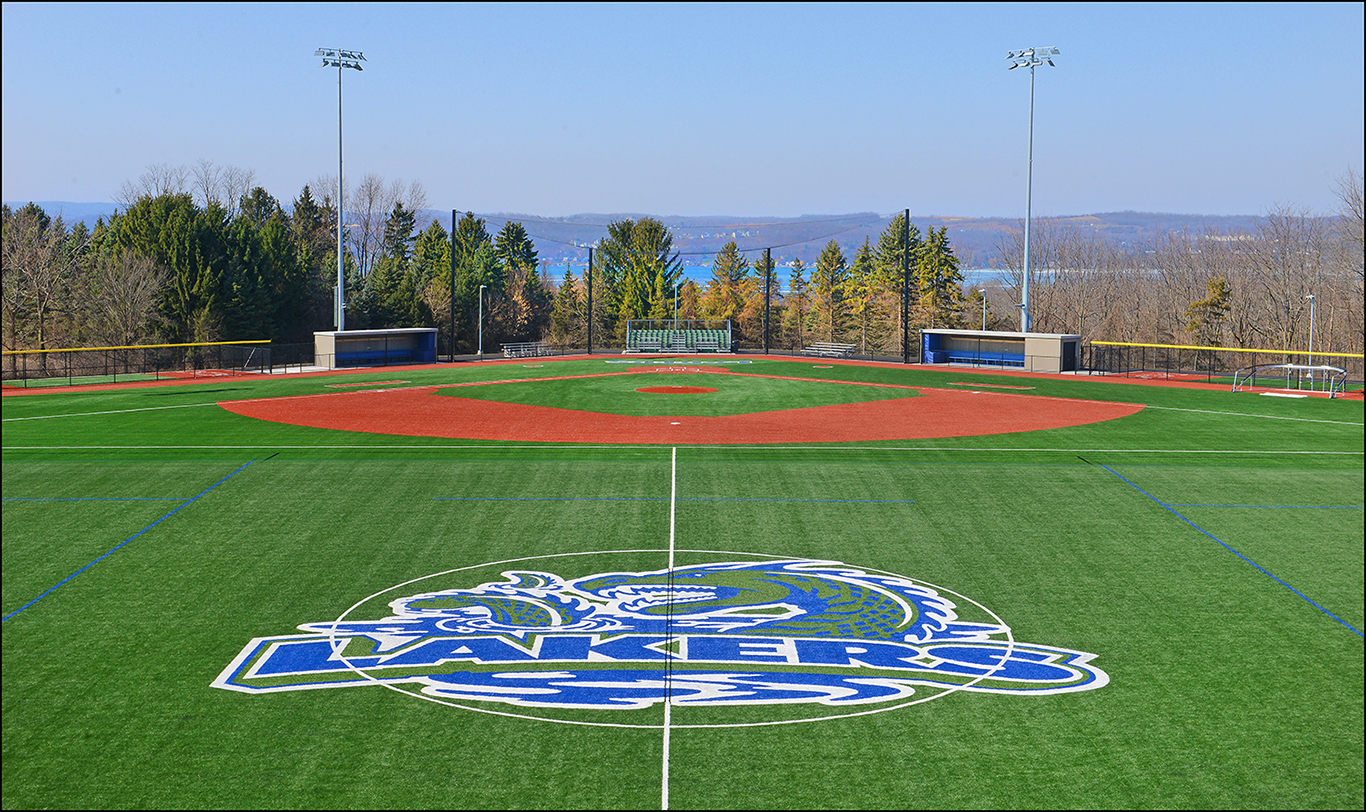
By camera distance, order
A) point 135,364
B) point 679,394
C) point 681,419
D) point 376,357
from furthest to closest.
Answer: point 135,364 < point 376,357 < point 679,394 < point 681,419

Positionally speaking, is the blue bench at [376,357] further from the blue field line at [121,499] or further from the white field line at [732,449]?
the blue field line at [121,499]

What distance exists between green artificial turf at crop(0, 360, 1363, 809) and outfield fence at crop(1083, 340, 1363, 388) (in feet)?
60.6

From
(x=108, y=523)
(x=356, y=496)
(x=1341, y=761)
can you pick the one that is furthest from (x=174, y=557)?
(x=1341, y=761)

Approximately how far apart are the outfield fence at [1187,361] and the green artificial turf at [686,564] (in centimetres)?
1847

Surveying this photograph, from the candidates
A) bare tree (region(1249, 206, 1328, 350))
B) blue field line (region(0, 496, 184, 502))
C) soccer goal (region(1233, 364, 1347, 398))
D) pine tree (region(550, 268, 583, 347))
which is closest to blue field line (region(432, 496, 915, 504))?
blue field line (region(0, 496, 184, 502))

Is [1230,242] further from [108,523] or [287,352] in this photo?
[108,523]

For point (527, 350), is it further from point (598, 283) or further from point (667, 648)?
point (667, 648)

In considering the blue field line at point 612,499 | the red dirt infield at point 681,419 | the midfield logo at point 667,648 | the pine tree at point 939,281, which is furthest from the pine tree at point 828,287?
the midfield logo at point 667,648

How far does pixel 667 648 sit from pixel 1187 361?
2503 inches

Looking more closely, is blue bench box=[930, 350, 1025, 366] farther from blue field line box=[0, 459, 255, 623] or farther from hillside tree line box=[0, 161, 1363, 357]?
blue field line box=[0, 459, 255, 623]

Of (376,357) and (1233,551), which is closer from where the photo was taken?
(1233,551)

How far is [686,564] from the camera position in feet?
52.9

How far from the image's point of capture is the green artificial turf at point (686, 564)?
9289 millimetres

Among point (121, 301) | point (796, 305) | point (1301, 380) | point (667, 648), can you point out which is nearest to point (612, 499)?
point (667, 648)
